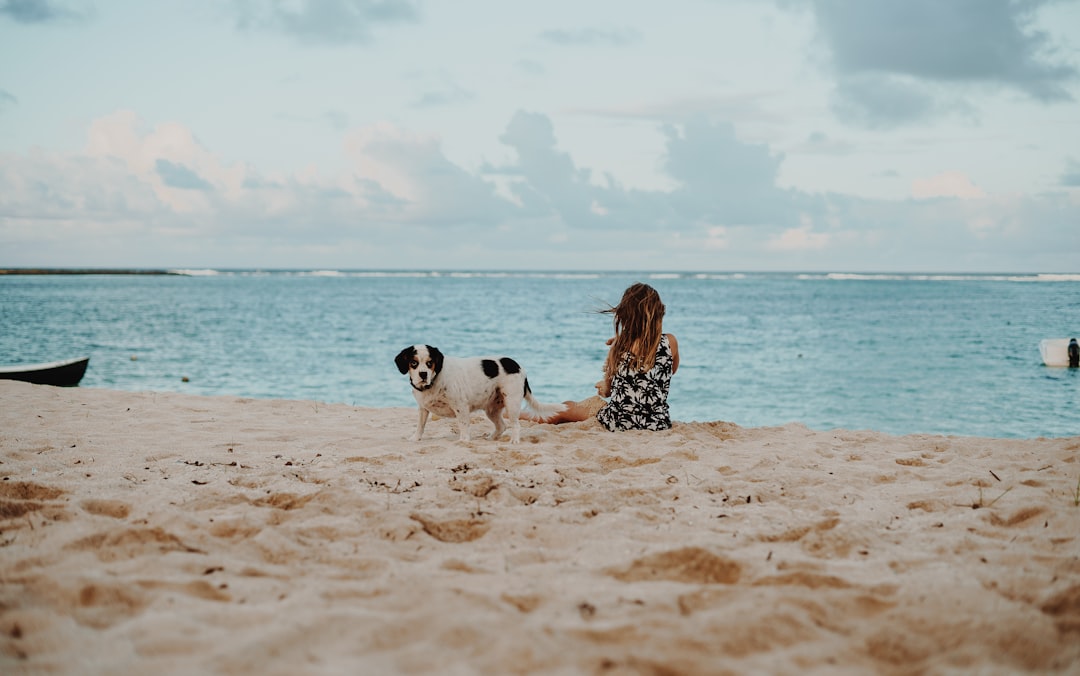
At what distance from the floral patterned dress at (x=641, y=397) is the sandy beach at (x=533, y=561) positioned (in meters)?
1.55

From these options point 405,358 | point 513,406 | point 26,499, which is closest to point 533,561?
point 26,499

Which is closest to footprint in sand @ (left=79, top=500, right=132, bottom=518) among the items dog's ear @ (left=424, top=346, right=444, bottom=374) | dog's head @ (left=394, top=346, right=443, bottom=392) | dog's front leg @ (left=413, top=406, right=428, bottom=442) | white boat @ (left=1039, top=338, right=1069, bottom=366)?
dog's head @ (left=394, top=346, right=443, bottom=392)

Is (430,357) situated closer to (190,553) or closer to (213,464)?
(213,464)

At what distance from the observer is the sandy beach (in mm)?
2488

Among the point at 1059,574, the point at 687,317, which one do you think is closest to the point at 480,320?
the point at 687,317

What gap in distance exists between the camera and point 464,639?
2549 mm

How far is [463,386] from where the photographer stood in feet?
23.3

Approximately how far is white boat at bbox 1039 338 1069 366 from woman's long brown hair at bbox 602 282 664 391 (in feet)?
49.1

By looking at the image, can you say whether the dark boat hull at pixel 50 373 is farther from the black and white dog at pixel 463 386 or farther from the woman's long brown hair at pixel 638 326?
the woman's long brown hair at pixel 638 326

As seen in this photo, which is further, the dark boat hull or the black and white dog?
the dark boat hull

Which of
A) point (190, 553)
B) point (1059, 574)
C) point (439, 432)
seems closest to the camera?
point (1059, 574)

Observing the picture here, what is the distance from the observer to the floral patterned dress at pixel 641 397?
7.88 metres

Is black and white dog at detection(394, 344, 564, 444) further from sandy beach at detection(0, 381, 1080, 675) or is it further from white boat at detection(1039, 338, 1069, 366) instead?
white boat at detection(1039, 338, 1069, 366)

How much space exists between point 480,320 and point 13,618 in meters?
34.6
